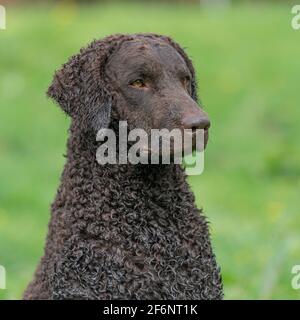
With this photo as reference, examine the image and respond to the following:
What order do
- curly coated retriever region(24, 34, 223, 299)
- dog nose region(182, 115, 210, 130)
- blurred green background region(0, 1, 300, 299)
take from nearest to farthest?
dog nose region(182, 115, 210, 130) < curly coated retriever region(24, 34, 223, 299) < blurred green background region(0, 1, 300, 299)

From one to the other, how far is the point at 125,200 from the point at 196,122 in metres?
0.66

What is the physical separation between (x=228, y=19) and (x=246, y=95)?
3510mm

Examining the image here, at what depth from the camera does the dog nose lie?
4.88m

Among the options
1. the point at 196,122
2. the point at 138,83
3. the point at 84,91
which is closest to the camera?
the point at 196,122

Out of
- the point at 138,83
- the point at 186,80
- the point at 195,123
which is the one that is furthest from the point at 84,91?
the point at 195,123

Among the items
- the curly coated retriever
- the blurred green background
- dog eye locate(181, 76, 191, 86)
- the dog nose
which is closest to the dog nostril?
the dog nose

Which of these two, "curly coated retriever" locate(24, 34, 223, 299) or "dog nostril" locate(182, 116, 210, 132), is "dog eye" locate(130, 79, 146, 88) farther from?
"dog nostril" locate(182, 116, 210, 132)

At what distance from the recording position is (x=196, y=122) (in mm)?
4875

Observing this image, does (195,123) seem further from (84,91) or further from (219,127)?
(219,127)

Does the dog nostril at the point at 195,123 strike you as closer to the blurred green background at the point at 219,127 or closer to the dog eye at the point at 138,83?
the dog eye at the point at 138,83

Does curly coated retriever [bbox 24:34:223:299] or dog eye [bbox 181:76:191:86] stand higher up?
dog eye [bbox 181:76:191:86]

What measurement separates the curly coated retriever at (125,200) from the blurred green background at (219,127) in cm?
179
